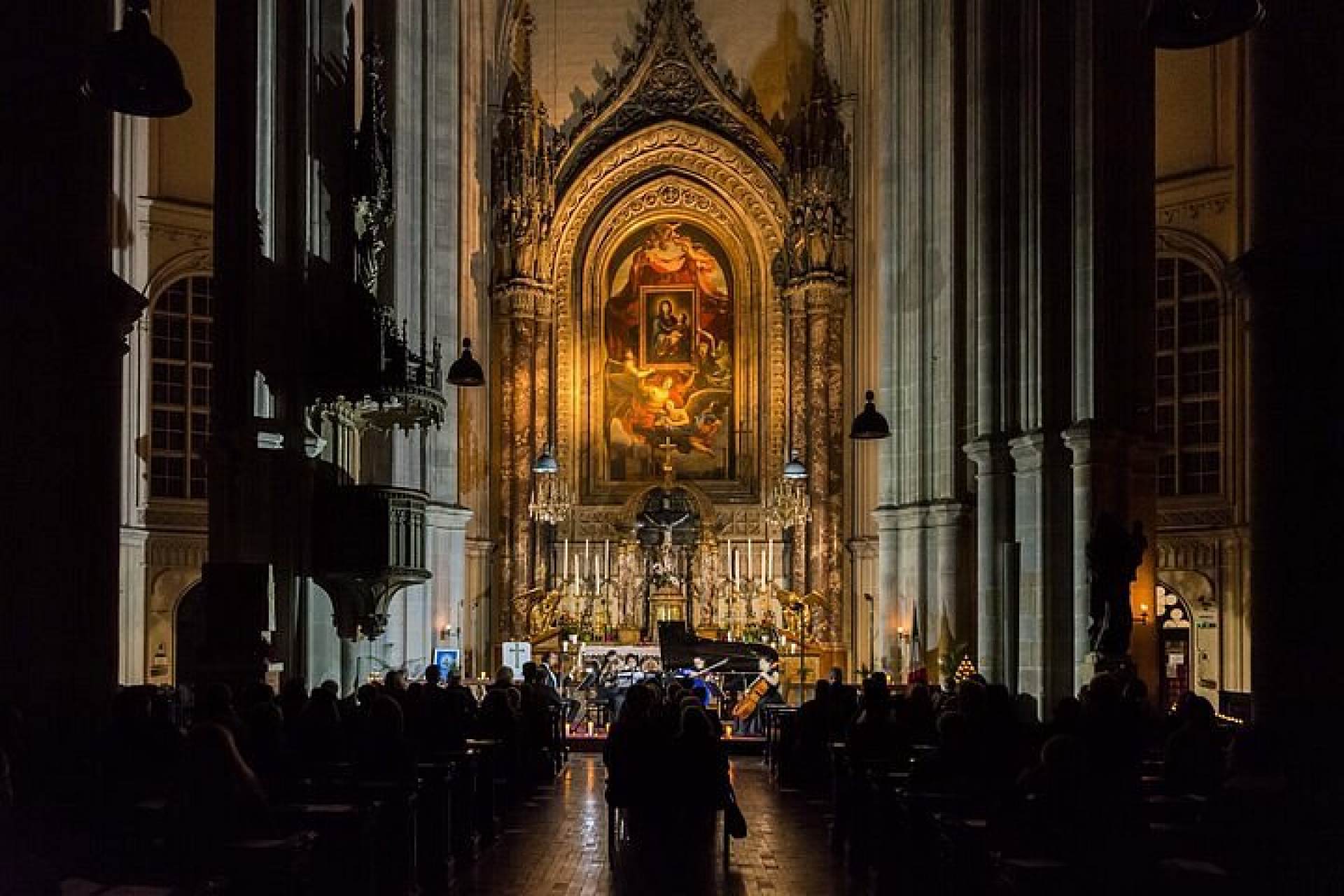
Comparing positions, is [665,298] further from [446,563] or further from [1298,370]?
[1298,370]

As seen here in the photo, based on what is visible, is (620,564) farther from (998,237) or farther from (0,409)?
(0,409)

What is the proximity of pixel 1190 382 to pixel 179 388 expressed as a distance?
17528 mm

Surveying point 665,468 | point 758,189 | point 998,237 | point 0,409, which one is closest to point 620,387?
point 665,468

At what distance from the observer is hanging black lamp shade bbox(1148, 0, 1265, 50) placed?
1030 centimetres

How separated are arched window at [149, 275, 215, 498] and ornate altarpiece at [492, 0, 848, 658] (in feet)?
33.2

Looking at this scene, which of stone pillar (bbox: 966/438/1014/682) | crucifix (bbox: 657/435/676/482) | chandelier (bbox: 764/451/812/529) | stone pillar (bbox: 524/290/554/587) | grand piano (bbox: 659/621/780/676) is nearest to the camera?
stone pillar (bbox: 966/438/1014/682)

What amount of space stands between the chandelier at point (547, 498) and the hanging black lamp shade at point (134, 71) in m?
25.8

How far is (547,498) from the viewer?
38531 millimetres

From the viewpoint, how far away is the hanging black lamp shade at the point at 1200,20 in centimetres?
1030

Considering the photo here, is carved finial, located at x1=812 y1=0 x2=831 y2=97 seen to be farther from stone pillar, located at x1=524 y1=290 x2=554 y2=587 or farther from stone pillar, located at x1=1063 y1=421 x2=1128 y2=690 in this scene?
stone pillar, located at x1=1063 y1=421 x2=1128 y2=690

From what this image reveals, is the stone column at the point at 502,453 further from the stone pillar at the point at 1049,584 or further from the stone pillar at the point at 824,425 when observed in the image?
the stone pillar at the point at 1049,584

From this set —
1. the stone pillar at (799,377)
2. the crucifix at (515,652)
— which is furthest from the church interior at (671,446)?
the crucifix at (515,652)

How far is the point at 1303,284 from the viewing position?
11.2 meters

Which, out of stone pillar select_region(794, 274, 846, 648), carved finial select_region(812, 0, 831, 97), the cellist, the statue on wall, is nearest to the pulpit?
stone pillar select_region(794, 274, 846, 648)
